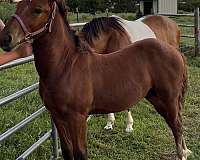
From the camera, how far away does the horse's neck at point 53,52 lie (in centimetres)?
251

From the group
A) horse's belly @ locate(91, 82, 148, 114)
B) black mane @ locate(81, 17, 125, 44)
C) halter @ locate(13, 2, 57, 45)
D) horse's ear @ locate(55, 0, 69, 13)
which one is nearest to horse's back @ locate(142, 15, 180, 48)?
black mane @ locate(81, 17, 125, 44)

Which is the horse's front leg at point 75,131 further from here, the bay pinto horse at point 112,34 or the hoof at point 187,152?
the bay pinto horse at point 112,34

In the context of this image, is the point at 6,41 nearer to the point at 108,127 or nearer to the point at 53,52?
the point at 53,52

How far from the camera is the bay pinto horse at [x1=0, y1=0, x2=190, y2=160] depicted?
2.37 m

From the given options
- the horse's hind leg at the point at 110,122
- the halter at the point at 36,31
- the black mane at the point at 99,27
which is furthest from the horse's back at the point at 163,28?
the halter at the point at 36,31

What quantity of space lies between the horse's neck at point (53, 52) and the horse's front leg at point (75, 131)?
30 cm

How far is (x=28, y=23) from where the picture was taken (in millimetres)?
2318

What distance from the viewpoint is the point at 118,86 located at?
9.48ft

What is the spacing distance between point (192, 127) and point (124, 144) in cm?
95

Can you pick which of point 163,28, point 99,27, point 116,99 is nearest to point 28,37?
point 116,99

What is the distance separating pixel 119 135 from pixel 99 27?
1226 mm

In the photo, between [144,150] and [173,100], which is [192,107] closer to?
[144,150]

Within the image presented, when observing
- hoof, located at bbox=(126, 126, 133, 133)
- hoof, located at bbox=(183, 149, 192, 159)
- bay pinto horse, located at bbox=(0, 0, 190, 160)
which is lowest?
hoof, located at bbox=(126, 126, 133, 133)

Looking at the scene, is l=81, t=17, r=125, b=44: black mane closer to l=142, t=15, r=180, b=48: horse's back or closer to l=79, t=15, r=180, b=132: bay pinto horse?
l=79, t=15, r=180, b=132: bay pinto horse
